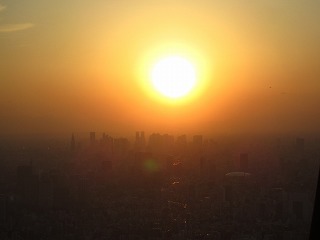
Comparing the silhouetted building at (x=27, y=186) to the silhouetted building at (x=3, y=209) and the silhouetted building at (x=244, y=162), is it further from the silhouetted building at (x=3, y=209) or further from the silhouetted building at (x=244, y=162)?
the silhouetted building at (x=244, y=162)

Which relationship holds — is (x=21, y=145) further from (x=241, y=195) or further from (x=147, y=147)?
(x=241, y=195)

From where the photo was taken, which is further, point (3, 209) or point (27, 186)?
point (27, 186)

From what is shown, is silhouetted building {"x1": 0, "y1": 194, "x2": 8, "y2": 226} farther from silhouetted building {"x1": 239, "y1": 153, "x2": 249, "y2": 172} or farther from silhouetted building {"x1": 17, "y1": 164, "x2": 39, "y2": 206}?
silhouetted building {"x1": 239, "y1": 153, "x2": 249, "y2": 172}

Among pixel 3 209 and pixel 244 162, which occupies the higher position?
pixel 244 162

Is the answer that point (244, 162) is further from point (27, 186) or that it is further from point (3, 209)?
point (3, 209)

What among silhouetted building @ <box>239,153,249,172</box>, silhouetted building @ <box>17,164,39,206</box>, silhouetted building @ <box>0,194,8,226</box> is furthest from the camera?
silhouetted building @ <box>239,153,249,172</box>

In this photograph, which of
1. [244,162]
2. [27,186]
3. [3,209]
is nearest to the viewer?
[3,209]

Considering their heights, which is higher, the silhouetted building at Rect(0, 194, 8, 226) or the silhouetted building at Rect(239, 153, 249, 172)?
the silhouetted building at Rect(239, 153, 249, 172)

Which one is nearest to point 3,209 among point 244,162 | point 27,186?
point 27,186

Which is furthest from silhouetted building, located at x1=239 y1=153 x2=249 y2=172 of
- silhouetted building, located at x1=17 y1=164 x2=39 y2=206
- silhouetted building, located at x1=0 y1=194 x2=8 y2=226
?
silhouetted building, located at x1=0 y1=194 x2=8 y2=226

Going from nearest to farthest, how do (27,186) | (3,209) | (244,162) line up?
→ (3,209), (27,186), (244,162)

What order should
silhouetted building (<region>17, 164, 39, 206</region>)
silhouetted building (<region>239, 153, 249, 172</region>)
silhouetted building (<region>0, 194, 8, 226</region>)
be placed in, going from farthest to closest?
silhouetted building (<region>239, 153, 249, 172</region>) → silhouetted building (<region>17, 164, 39, 206</region>) → silhouetted building (<region>0, 194, 8, 226</region>)
